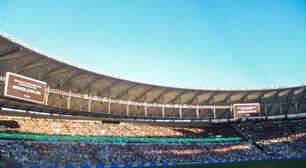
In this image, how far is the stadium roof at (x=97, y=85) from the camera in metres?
34.5

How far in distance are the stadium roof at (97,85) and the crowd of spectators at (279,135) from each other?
657 cm

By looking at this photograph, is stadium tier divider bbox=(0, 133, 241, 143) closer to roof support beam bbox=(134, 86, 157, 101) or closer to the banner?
roof support beam bbox=(134, 86, 157, 101)

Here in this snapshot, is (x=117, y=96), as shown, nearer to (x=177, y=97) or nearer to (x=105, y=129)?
(x=105, y=129)

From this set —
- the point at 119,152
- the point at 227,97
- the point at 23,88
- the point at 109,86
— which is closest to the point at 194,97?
the point at 227,97

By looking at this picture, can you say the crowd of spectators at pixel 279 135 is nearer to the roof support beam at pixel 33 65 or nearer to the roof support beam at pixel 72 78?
the roof support beam at pixel 72 78

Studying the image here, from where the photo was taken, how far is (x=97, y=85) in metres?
47.2

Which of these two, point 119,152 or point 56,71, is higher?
point 56,71

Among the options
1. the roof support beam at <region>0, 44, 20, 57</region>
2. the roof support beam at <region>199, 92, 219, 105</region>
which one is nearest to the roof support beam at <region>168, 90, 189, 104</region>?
the roof support beam at <region>199, 92, 219, 105</region>

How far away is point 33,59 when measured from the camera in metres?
36.1

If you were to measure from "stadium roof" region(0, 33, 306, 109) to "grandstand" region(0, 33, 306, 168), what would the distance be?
11 cm

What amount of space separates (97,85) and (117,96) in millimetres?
5943

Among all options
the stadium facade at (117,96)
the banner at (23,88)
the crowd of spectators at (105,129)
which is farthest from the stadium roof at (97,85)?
the crowd of spectators at (105,129)

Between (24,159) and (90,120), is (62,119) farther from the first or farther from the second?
(24,159)

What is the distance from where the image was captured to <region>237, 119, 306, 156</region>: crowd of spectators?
5534 centimetres
